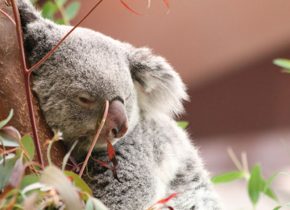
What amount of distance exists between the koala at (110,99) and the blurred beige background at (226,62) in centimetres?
293

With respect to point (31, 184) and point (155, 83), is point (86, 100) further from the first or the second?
point (31, 184)

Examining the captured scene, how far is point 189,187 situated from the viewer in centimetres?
252

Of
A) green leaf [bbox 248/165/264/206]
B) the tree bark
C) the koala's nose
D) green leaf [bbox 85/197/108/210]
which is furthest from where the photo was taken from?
green leaf [bbox 248/165/264/206]

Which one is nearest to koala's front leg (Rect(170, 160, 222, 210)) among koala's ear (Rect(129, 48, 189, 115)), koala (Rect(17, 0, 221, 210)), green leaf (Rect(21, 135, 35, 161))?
koala (Rect(17, 0, 221, 210))

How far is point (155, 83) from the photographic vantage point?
2199 mm

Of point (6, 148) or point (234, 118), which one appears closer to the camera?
point (6, 148)

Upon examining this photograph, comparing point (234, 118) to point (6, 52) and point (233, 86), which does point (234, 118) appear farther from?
point (6, 52)

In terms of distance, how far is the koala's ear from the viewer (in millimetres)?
2131

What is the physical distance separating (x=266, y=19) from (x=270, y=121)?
1.06m

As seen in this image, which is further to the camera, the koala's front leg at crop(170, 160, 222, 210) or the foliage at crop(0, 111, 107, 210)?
the koala's front leg at crop(170, 160, 222, 210)

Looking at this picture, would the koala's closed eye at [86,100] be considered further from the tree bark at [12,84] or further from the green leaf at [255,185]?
the green leaf at [255,185]

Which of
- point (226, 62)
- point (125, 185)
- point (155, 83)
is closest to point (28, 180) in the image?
point (125, 185)

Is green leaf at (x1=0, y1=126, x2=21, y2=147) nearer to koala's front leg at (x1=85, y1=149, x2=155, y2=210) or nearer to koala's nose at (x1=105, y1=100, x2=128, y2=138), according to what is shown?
koala's nose at (x1=105, y1=100, x2=128, y2=138)

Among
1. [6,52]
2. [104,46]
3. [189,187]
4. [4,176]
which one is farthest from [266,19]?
[4,176]
